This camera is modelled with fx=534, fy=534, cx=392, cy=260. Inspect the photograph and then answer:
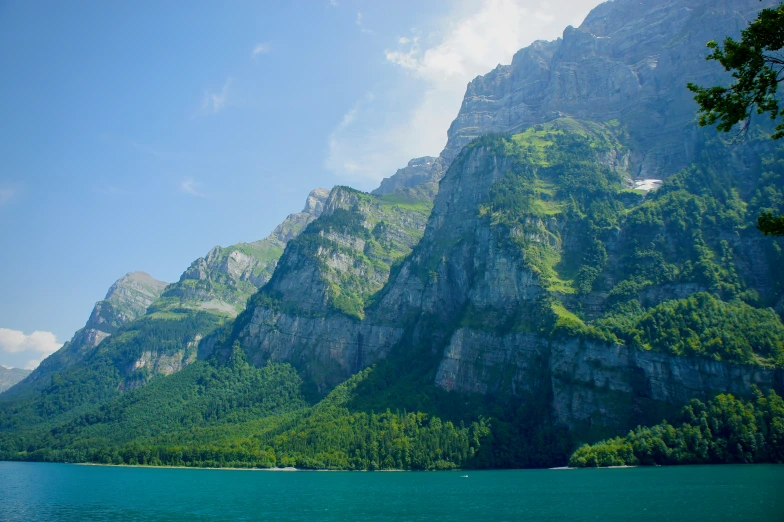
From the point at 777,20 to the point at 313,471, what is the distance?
7744 inches

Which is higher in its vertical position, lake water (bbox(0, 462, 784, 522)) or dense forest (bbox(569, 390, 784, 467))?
dense forest (bbox(569, 390, 784, 467))

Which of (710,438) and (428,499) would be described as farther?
(710,438)

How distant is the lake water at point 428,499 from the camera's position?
7888 centimetres

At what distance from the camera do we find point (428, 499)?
Result: 338ft

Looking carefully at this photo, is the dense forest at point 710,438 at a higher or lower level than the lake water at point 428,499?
higher

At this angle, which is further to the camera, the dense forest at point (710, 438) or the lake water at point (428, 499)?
the dense forest at point (710, 438)

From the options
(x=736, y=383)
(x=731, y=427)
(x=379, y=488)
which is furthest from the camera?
(x=736, y=383)

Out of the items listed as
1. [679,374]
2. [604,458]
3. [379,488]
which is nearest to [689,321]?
[679,374]

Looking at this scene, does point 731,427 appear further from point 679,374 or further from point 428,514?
point 428,514

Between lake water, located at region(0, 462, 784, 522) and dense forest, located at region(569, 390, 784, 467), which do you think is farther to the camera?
dense forest, located at region(569, 390, 784, 467)

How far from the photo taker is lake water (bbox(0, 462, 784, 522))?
78875 mm

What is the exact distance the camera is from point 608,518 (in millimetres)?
72562

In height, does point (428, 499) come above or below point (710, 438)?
below

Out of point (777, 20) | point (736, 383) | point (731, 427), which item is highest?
point (777, 20)
